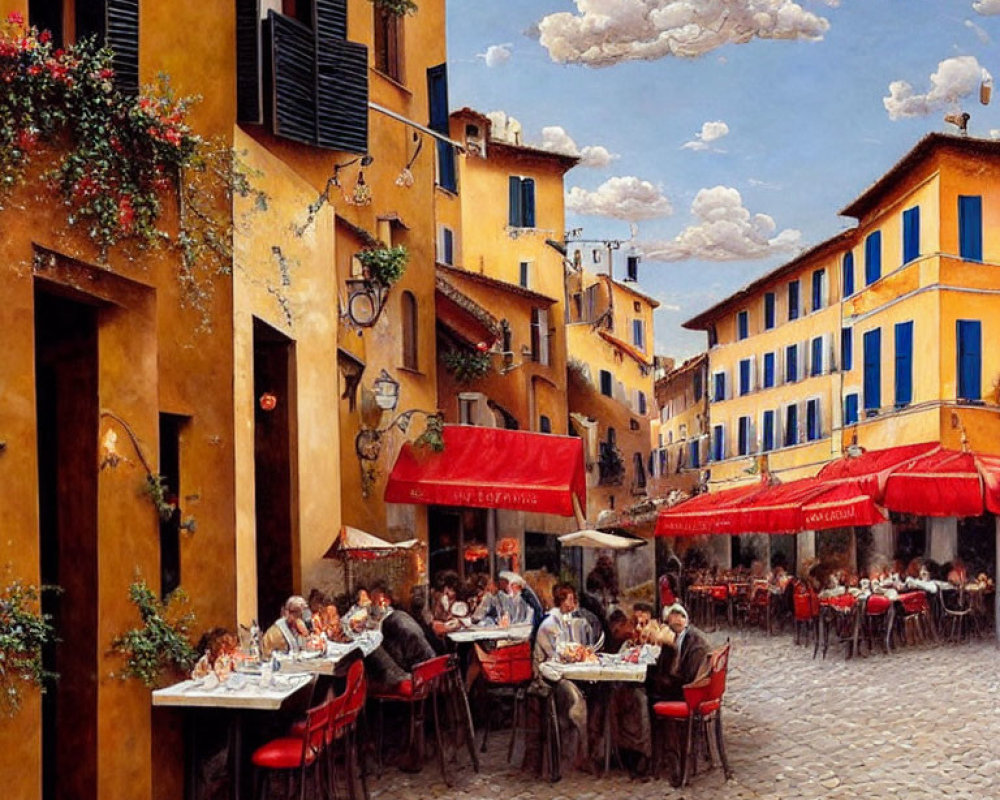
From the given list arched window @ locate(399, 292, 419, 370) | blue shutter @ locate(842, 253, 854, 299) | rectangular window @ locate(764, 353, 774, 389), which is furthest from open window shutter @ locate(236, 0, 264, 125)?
rectangular window @ locate(764, 353, 774, 389)

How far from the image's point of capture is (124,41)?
25.1ft

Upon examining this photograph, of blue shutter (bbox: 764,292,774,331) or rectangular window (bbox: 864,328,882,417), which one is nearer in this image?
rectangular window (bbox: 864,328,882,417)

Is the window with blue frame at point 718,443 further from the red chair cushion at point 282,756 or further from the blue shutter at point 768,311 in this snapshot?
the red chair cushion at point 282,756

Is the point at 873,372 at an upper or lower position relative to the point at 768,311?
lower

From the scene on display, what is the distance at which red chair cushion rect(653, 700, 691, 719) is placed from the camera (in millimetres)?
9055

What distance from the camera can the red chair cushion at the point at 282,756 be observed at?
7.40 meters

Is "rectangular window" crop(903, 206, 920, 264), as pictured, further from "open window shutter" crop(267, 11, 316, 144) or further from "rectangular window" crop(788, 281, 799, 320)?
"open window shutter" crop(267, 11, 316, 144)

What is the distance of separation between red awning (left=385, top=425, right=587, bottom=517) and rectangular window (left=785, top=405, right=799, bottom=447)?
12.9 m

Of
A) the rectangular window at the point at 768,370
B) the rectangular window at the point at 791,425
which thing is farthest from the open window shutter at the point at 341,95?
the rectangular window at the point at 768,370

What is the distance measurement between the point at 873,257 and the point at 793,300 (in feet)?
16.7

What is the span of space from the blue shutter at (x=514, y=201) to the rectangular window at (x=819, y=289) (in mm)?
6595

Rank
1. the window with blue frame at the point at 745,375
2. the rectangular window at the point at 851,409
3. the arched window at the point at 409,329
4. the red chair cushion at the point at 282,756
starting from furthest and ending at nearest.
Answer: the window with blue frame at the point at 745,375
the rectangular window at the point at 851,409
the arched window at the point at 409,329
the red chair cushion at the point at 282,756

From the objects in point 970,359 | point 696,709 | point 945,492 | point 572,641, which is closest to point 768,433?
point 970,359

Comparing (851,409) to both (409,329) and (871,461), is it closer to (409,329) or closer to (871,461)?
(871,461)
